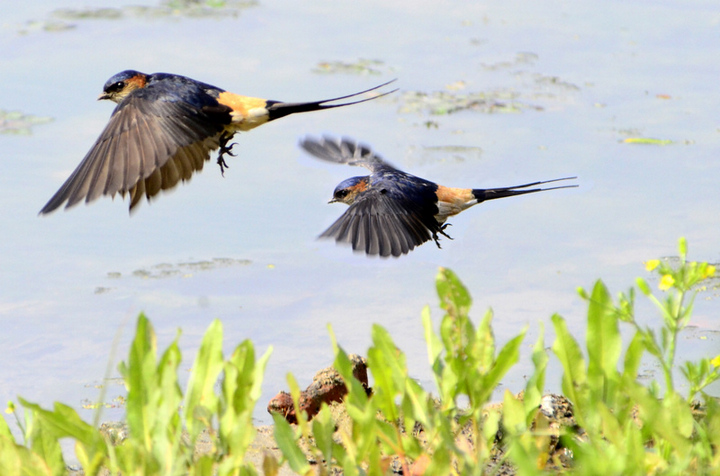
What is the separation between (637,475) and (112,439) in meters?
2.41

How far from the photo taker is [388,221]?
218 inches

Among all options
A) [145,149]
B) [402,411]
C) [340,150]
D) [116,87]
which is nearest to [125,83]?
[116,87]

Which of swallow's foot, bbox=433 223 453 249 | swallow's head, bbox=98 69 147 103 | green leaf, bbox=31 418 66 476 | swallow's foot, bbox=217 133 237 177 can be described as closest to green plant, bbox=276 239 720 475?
green leaf, bbox=31 418 66 476

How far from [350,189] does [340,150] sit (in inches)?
39.3

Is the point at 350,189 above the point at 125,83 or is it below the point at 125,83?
below

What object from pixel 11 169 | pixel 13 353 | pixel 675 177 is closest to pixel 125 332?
pixel 13 353

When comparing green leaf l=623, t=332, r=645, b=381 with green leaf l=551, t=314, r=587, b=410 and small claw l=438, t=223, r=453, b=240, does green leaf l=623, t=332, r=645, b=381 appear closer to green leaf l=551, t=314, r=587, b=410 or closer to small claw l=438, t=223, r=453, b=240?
green leaf l=551, t=314, r=587, b=410

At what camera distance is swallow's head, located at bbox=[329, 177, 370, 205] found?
599cm

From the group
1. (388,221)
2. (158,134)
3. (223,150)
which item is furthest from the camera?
(388,221)

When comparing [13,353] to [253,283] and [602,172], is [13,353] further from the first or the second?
[602,172]

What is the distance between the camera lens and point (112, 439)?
4.00 metres

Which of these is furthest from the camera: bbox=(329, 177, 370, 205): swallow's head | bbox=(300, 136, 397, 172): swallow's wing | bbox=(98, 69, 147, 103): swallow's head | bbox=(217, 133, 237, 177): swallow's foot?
bbox=(300, 136, 397, 172): swallow's wing

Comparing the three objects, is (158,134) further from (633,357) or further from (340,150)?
(340,150)

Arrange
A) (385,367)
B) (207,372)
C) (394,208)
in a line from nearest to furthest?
(207,372), (385,367), (394,208)
